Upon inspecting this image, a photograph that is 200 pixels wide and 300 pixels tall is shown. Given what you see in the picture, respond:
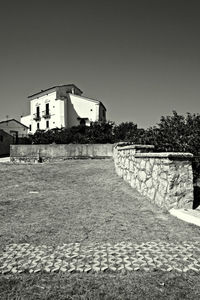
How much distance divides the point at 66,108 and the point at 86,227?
43.0 metres

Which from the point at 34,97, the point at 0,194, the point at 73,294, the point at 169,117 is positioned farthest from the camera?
the point at 34,97

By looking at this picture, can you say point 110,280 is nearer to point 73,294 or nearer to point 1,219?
point 73,294

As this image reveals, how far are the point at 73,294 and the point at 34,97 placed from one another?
51.0 meters

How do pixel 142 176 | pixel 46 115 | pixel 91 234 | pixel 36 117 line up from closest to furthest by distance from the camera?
1. pixel 91 234
2. pixel 142 176
3. pixel 46 115
4. pixel 36 117

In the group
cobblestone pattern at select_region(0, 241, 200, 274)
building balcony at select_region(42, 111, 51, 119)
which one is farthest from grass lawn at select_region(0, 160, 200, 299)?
building balcony at select_region(42, 111, 51, 119)

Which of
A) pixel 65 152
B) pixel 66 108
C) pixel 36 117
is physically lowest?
pixel 65 152

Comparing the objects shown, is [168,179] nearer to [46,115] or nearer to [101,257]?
[101,257]

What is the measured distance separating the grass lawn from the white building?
121ft

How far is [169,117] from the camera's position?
7.66 meters

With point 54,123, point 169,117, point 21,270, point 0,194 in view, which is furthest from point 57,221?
point 54,123

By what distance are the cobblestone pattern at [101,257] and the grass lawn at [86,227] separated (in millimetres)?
136

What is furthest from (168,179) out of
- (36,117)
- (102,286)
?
(36,117)

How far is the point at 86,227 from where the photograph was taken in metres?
4.25

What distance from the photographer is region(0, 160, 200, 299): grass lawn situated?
2449 mm
